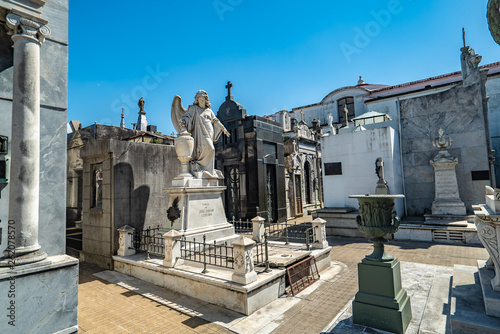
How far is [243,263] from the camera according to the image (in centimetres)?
553

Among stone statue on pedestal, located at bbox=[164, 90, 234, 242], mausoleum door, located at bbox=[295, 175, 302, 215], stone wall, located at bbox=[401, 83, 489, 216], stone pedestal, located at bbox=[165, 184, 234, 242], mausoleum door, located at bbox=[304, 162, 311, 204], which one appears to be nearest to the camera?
stone pedestal, located at bbox=[165, 184, 234, 242]

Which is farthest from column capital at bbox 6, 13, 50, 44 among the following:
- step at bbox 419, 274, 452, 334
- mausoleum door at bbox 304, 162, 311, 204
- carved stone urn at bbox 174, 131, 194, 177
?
mausoleum door at bbox 304, 162, 311, 204

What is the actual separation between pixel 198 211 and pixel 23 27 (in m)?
6.17

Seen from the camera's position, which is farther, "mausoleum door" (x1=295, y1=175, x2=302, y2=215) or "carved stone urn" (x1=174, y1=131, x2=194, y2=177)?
"mausoleum door" (x1=295, y1=175, x2=302, y2=215)

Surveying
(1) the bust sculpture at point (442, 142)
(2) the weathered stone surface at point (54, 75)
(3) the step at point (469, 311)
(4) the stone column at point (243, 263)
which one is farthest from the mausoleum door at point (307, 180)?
(2) the weathered stone surface at point (54, 75)

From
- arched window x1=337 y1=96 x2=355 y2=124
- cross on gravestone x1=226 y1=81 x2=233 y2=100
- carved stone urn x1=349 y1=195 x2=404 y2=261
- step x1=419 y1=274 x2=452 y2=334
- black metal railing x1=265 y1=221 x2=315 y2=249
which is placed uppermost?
arched window x1=337 y1=96 x2=355 y2=124

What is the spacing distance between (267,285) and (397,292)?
2.60m

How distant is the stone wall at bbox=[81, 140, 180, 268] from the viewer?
349 inches

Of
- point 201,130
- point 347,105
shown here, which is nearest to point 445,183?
point 201,130

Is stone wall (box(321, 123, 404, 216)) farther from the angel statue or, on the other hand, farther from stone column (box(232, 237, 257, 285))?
stone column (box(232, 237, 257, 285))

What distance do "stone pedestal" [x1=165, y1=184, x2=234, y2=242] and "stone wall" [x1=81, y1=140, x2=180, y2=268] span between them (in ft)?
5.81

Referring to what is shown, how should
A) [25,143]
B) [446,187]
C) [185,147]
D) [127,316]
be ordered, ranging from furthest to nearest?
[446,187], [185,147], [127,316], [25,143]

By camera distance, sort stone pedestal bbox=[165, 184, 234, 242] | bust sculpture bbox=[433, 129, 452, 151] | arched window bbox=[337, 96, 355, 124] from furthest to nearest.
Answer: arched window bbox=[337, 96, 355, 124] → bust sculpture bbox=[433, 129, 452, 151] → stone pedestal bbox=[165, 184, 234, 242]

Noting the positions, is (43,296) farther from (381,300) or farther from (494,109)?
(494,109)
